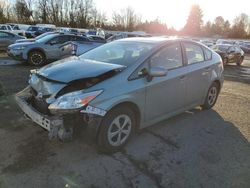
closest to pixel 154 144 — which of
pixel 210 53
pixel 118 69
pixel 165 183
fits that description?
pixel 165 183

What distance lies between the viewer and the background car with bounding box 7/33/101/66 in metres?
11.5

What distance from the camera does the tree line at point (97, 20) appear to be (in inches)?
2164

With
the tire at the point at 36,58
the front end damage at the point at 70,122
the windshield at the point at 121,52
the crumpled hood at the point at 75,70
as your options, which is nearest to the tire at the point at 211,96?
the windshield at the point at 121,52

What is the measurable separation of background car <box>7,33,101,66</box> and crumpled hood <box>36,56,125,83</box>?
720 cm

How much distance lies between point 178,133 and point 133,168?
146 cm

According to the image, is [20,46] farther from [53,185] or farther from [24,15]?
[24,15]

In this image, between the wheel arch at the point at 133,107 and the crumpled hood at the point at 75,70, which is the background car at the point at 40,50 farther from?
the wheel arch at the point at 133,107

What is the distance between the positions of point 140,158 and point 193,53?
2.52 m

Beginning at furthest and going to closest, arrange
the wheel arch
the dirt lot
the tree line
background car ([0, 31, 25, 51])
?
the tree line
background car ([0, 31, 25, 51])
the wheel arch
the dirt lot

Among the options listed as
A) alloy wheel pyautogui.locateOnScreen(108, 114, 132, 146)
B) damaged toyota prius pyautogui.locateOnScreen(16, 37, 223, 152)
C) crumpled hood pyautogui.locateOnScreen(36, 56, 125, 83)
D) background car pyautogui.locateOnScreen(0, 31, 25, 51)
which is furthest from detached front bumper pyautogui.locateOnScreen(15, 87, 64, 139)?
background car pyautogui.locateOnScreen(0, 31, 25, 51)

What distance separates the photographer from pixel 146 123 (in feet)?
13.5

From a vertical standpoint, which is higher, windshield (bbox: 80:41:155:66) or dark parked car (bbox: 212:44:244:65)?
windshield (bbox: 80:41:155:66)

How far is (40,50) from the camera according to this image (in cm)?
1197

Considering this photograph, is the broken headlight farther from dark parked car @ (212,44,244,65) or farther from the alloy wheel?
dark parked car @ (212,44,244,65)
